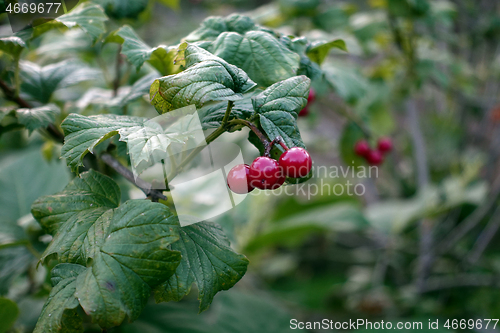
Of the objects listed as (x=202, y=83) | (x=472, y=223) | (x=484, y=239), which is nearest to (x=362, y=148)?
(x=472, y=223)

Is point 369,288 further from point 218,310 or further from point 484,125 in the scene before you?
point 484,125

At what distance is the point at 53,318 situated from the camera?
1.79 feet

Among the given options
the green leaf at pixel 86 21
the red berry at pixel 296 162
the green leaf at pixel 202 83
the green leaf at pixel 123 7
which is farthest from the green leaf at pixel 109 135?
the green leaf at pixel 123 7

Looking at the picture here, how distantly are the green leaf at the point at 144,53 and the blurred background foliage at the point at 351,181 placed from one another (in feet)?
0.23

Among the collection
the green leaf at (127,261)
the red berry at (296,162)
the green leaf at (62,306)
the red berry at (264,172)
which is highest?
the red berry at (296,162)

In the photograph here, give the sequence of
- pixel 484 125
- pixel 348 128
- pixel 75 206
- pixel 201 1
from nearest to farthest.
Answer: pixel 75 206
pixel 348 128
pixel 484 125
pixel 201 1

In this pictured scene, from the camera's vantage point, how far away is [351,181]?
2.86 metres

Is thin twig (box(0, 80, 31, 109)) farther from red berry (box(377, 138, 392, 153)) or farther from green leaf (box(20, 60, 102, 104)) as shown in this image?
red berry (box(377, 138, 392, 153))

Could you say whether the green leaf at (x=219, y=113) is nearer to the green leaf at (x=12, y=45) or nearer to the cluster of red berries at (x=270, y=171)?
the cluster of red berries at (x=270, y=171)

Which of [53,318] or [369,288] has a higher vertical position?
[53,318]

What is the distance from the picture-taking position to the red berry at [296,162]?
0.54 metres

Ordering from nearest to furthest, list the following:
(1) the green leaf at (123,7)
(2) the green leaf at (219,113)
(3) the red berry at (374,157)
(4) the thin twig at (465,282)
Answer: (2) the green leaf at (219,113) → (1) the green leaf at (123,7) → (3) the red berry at (374,157) → (4) the thin twig at (465,282)

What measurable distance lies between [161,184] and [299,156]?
0.29 meters

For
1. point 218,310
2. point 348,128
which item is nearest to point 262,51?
point 348,128
